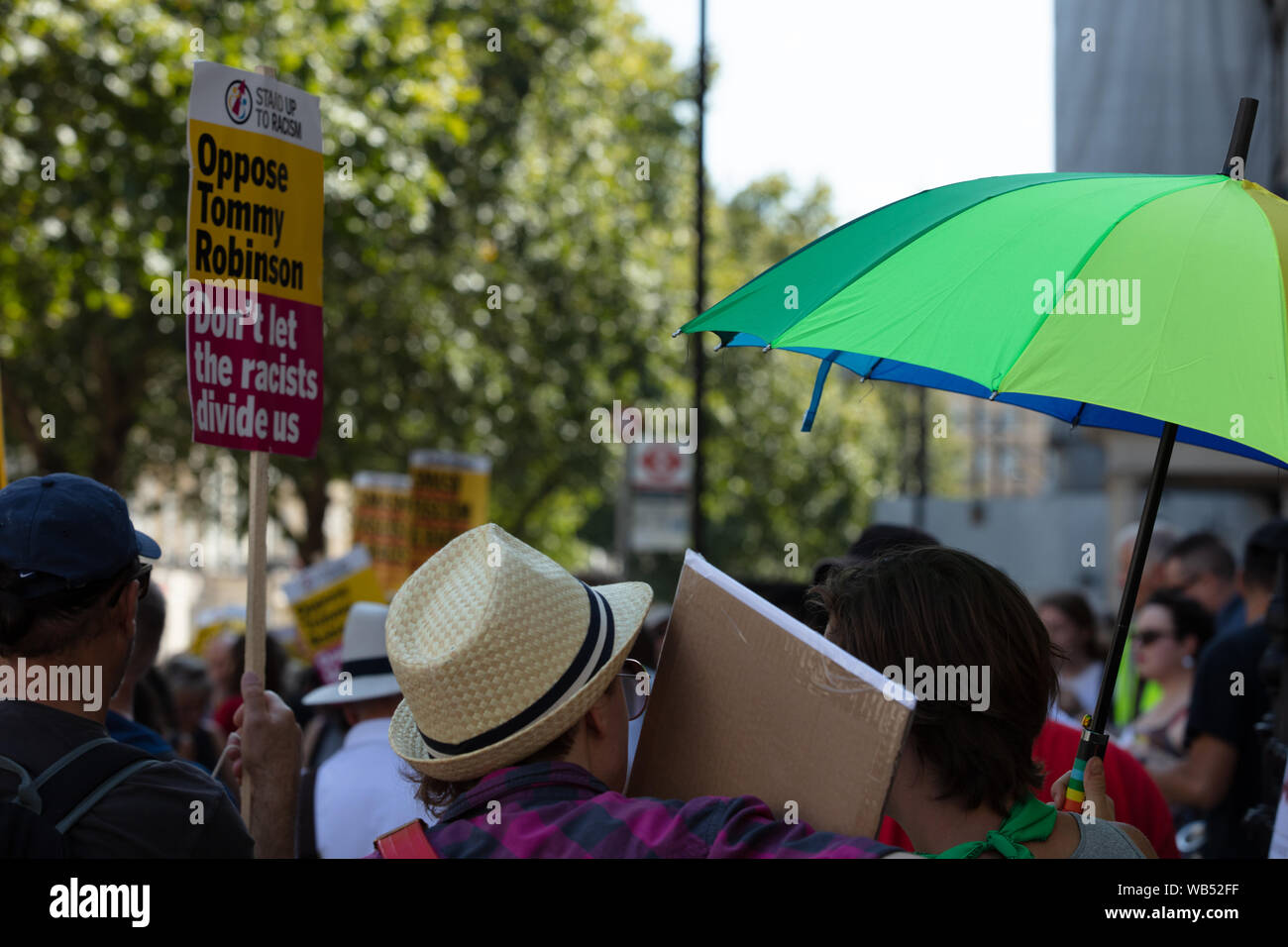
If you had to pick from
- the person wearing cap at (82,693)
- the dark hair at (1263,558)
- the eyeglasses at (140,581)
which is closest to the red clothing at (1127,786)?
the dark hair at (1263,558)

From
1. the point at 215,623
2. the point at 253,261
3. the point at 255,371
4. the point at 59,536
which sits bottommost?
the point at 215,623

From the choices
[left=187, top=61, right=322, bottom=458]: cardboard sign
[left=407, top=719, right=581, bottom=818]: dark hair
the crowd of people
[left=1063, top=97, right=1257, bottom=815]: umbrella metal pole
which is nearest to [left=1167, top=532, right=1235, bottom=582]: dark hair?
[left=1063, top=97, right=1257, bottom=815]: umbrella metal pole

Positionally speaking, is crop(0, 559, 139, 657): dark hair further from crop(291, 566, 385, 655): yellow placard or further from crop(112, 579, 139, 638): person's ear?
crop(291, 566, 385, 655): yellow placard

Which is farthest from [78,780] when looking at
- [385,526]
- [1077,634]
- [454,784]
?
[385,526]

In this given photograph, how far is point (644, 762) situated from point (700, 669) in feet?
0.70

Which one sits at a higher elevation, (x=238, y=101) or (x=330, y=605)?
(x=238, y=101)

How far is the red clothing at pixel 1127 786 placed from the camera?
3.29 meters

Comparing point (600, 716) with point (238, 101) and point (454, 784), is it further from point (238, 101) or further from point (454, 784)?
point (238, 101)

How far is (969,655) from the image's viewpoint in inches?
85.4

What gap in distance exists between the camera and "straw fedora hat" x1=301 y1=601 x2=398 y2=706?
465 cm

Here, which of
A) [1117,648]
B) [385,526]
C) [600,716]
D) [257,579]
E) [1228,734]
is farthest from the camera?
[385,526]

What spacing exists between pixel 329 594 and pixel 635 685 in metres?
5.73

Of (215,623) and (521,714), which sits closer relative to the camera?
(521,714)

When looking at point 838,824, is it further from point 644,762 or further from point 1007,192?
point 1007,192
